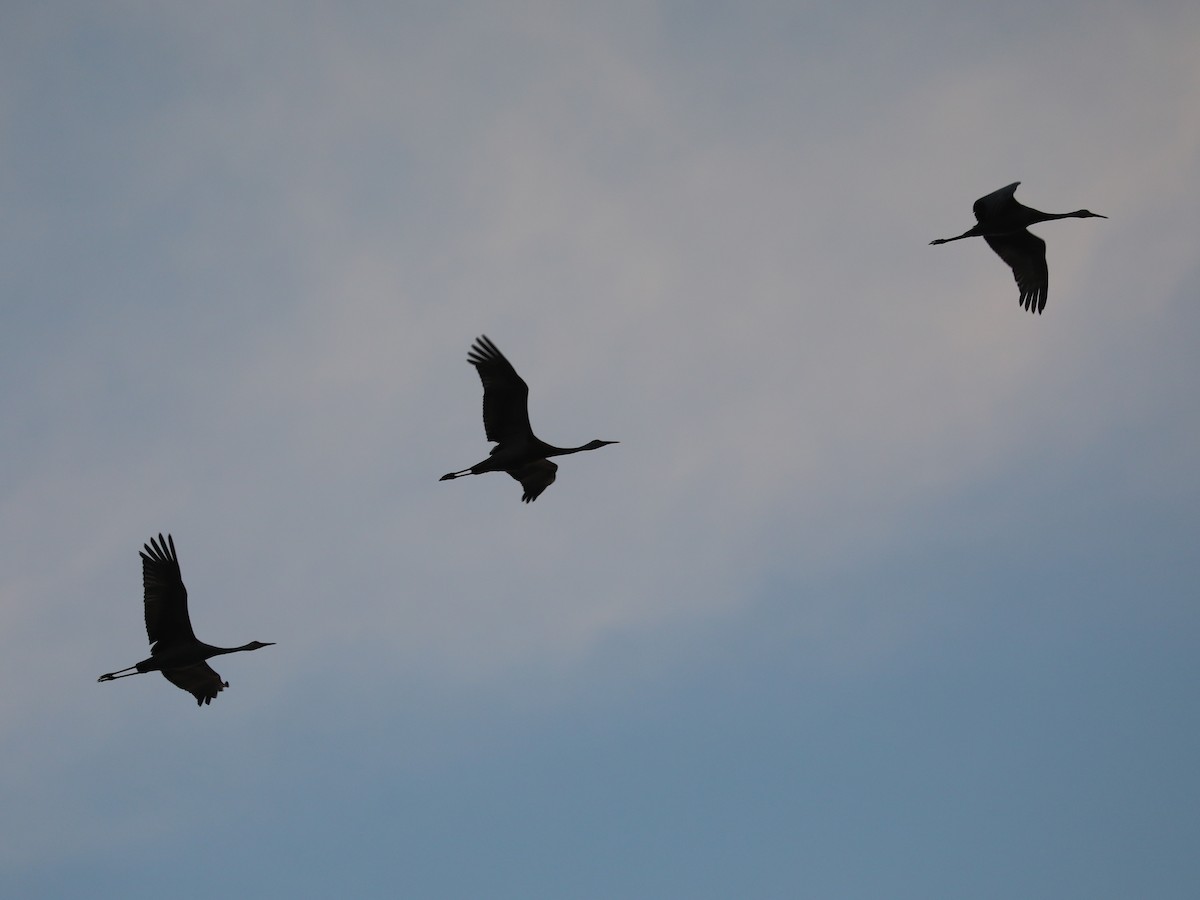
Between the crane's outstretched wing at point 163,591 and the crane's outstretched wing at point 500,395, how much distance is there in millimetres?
6594

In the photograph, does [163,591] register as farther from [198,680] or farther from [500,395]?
[500,395]

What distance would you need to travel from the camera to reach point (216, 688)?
2308cm

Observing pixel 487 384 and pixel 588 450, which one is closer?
pixel 487 384

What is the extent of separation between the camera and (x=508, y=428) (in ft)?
72.2

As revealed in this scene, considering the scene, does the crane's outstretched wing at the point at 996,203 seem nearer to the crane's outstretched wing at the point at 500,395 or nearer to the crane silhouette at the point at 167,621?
the crane's outstretched wing at the point at 500,395

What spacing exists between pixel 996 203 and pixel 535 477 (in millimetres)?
10767

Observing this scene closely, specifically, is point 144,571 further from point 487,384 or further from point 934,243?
point 934,243

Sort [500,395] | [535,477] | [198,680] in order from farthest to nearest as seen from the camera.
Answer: [535,477]
[198,680]
[500,395]

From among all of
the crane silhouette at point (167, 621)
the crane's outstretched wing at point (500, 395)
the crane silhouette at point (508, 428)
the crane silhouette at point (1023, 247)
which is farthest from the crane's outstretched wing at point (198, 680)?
the crane silhouette at point (1023, 247)

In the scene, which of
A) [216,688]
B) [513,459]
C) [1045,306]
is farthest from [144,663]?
[1045,306]

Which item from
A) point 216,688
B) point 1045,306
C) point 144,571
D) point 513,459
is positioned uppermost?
point 1045,306

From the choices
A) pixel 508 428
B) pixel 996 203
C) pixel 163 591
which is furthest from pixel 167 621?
pixel 996 203

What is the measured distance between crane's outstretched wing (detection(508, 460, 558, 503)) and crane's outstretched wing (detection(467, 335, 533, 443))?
4.56 ft

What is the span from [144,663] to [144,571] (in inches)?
72.7
